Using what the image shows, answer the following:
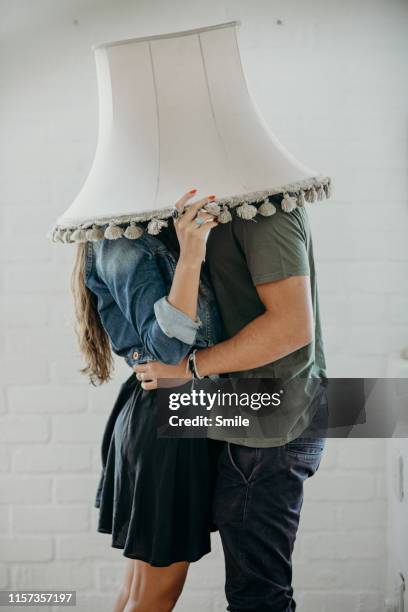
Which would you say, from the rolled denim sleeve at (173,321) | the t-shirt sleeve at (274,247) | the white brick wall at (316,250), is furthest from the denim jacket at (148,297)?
the white brick wall at (316,250)

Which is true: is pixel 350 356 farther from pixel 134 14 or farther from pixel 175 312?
pixel 134 14

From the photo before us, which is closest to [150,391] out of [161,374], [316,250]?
[161,374]

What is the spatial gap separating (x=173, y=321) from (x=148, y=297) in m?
0.06

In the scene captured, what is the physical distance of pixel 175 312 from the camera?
104 cm

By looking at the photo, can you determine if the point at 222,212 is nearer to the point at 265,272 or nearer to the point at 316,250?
the point at 265,272

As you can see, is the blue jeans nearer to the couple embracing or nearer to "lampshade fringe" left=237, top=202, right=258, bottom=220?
the couple embracing

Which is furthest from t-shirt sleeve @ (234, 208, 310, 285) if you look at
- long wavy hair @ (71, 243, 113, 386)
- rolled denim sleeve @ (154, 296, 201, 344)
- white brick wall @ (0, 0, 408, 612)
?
white brick wall @ (0, 0, 408, 612)

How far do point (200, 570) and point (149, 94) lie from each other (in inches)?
46.2

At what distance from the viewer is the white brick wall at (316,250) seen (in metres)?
1.56

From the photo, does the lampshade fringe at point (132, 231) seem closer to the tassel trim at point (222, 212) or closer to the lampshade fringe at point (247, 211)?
the tassel trim at point (222, 212)

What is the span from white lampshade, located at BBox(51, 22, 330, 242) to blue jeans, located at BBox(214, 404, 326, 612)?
0.41 meters

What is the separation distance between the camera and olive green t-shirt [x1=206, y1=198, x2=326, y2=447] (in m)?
1.05

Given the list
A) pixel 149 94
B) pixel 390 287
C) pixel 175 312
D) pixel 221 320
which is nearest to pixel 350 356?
pixel 390 287

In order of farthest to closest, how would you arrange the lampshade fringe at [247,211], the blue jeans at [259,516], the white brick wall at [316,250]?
1. the white brick wall at [316,250]
2. the blue jeans at [259,516]
3. the lampshade fringe at [247,211]
